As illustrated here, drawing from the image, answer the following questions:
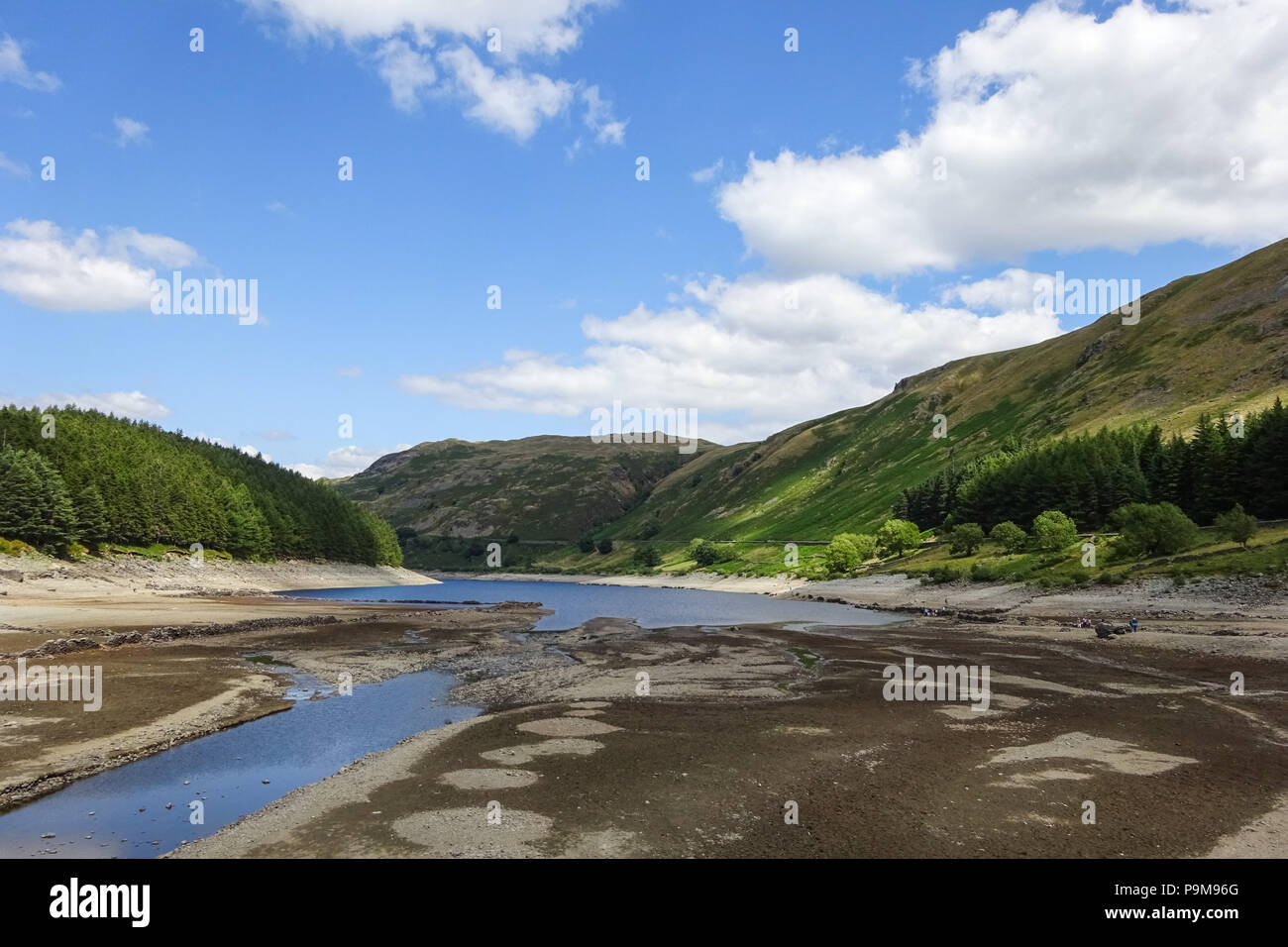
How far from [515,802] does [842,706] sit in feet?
67.7

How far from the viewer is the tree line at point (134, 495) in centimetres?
9788

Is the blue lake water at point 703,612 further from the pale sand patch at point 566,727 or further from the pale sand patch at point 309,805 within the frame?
the pale sand patch at point 309,805

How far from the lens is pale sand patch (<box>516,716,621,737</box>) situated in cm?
3030

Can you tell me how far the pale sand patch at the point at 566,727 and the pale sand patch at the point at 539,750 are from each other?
44.1 inches

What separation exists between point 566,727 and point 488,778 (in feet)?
26.1

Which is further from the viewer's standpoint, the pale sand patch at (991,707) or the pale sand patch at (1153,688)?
the pale sand patch at (1153,688)

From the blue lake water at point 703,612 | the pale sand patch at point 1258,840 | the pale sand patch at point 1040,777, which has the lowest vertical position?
the blue lake water at point 703,612

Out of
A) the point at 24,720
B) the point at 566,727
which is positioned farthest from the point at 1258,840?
the point at 24,720

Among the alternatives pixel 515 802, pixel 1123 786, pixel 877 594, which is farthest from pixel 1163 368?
pixel 515 802

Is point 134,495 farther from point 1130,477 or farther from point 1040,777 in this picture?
point 1130,477

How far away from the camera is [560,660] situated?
5566 centimetres

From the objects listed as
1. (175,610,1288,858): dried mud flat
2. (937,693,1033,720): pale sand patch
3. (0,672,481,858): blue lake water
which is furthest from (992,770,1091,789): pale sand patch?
(0,672,481,858): blue lake water
